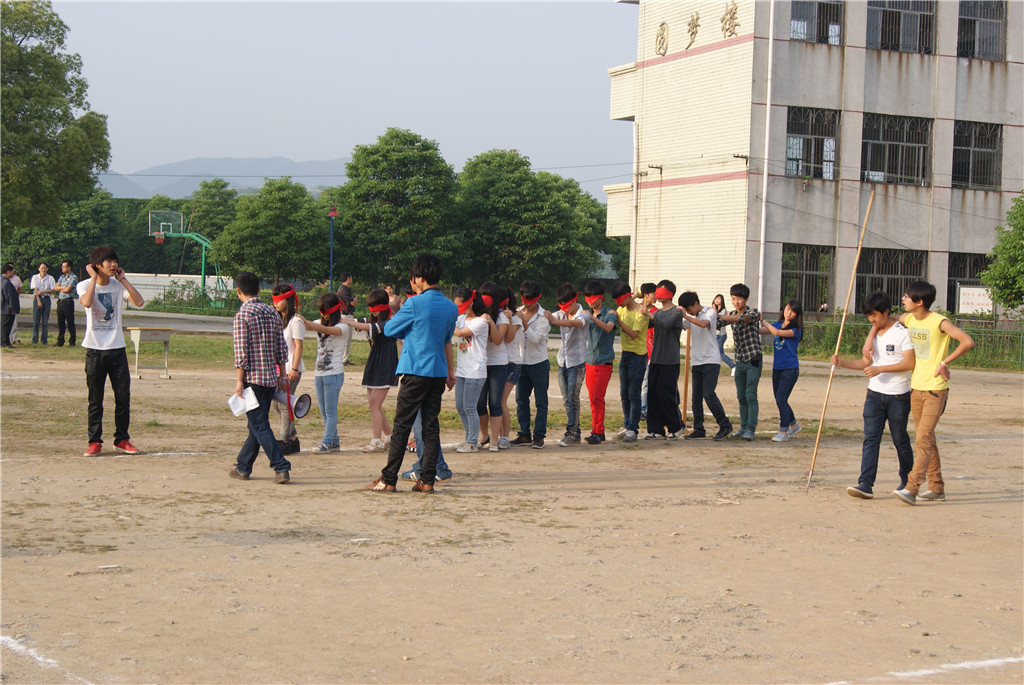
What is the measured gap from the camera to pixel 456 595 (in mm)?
6035

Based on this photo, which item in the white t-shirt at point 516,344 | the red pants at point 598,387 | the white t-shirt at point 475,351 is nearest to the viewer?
the white t-shirt at point 475,351

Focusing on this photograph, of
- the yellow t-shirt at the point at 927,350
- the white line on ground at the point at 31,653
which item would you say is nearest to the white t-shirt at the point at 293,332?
the white line on ground at the point at 31,653

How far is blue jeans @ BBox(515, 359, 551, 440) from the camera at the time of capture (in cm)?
1230

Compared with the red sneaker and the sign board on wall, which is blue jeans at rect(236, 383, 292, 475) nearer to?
the red sneaker

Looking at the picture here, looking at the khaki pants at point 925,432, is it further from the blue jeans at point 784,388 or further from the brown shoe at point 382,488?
the brown shoe at point 382,488

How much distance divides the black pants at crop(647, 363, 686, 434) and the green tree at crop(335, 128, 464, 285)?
4396 centimetres

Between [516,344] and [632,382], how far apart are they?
6.44 ft

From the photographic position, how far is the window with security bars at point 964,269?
39562 millimetres

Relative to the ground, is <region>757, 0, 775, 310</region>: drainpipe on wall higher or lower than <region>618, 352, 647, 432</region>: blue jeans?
higher

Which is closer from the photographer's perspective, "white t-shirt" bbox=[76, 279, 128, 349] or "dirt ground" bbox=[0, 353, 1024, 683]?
"dirt ground" bbox=[0, 353, 1024, 683]

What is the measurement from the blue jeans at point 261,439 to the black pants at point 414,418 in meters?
1.01

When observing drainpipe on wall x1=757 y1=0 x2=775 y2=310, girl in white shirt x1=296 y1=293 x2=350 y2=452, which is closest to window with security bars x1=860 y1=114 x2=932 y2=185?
drainpipe on wall x1=757 y1=0 x2=775 y2=310

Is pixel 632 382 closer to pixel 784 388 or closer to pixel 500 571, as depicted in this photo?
pixel 784 388

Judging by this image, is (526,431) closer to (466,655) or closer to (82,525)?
(82,525)
